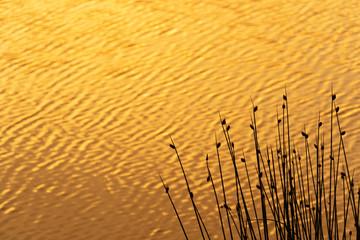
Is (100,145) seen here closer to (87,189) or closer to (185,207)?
(87,189)

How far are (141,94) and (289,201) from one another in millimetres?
2235

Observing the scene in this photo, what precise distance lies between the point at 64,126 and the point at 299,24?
2.01 m

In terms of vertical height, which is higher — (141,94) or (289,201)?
(289,201)

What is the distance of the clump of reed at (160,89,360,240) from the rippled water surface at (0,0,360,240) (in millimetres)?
152

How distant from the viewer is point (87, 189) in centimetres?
351

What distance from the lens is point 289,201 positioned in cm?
235

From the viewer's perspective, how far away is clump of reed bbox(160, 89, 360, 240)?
6.91 feet

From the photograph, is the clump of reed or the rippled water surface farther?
the rippled water surface

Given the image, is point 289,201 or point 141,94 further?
point 141,94

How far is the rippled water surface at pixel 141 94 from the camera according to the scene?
340 centimetres

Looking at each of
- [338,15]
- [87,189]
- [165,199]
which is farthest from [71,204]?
[338,15]

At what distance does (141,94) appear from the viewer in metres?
4.48

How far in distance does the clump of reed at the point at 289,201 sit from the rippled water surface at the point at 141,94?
0.15m

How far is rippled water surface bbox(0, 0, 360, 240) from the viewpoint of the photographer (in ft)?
11.1
